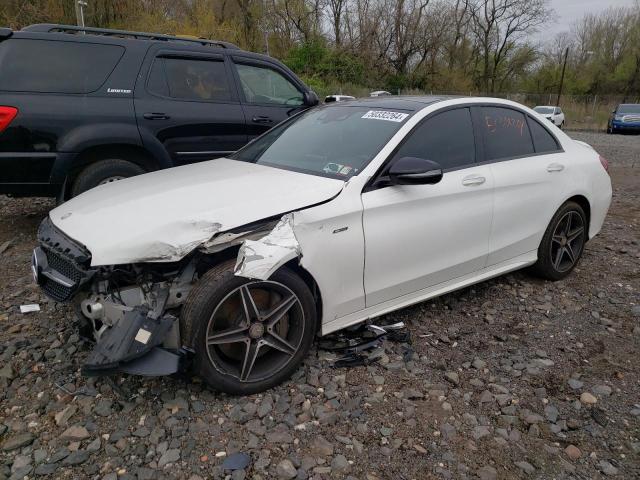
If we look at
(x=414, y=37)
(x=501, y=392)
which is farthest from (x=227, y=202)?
(x=414, y=37)

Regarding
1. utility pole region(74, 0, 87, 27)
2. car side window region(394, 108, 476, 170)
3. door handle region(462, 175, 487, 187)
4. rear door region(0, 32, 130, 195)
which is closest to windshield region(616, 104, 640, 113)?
utility pole region(74, 0, 87, 27)

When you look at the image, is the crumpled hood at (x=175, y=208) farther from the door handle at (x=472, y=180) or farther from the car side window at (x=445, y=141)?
the door handle at (x=472, y=180)

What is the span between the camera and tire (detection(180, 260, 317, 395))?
244cm

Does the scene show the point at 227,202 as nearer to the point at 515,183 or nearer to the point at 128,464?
the point at 128,464

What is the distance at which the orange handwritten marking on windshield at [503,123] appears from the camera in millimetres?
3775

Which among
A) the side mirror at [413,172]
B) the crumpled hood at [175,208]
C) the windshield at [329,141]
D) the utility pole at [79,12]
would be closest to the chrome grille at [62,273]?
the crumpled hood at [175,208]

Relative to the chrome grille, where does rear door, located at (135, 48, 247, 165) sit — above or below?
above

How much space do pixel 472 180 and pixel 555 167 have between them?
1067mm

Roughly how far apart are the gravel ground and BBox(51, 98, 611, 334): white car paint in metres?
0.42

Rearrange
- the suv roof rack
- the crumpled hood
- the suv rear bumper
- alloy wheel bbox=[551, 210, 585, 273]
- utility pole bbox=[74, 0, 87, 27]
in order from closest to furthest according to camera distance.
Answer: the crumpled hood, alloy wheel bbox=[551, 210, 585, 273], the suv rear bumper, the suv roof rack, utility pole bbox=[74, 0, 87, 27]

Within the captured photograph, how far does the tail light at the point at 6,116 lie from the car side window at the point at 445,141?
3432mm

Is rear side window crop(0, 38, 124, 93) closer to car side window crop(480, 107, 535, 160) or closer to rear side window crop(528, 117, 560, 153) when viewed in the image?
car side window crop(480, 107, 535, 160)

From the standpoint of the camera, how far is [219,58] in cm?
561

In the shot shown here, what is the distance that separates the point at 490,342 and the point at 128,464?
2335 millimetres
